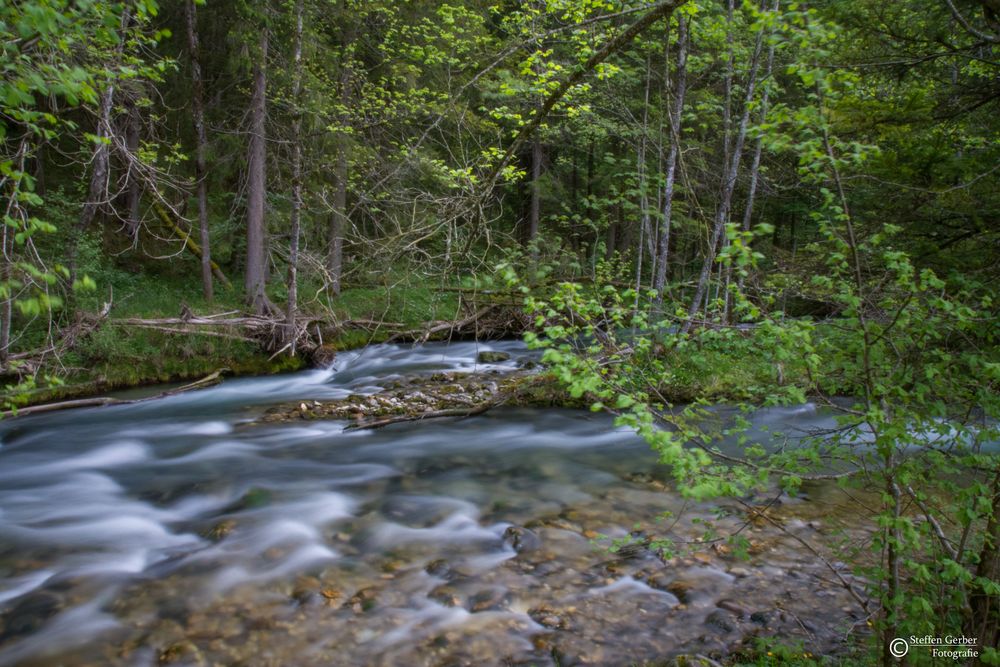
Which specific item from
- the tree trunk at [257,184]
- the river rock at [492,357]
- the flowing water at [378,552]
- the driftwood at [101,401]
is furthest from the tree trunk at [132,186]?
the river rock at [492,357]

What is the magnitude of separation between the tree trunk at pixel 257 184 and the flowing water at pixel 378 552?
14.5ft

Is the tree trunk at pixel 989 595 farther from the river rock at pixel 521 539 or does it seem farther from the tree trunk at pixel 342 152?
the tree trunk at pixel 342 152

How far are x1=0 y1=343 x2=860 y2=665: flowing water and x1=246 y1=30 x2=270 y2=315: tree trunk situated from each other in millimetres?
4409

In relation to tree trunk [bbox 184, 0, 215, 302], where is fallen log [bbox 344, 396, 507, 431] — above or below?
below

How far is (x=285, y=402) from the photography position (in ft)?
36.6

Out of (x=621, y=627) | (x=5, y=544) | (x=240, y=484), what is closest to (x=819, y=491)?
(x=621, y=627)

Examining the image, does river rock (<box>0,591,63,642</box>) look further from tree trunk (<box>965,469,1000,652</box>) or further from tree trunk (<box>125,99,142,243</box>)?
tree trunk (<box>125,99,142,243</box>)

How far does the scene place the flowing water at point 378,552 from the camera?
445cm

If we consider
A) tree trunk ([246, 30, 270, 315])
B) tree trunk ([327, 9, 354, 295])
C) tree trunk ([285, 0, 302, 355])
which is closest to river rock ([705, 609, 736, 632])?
tree trunk ([285, 0, 302, 355])

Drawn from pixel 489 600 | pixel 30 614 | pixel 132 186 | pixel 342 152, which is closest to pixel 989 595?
pixel 489 600

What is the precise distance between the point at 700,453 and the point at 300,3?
37.0 feet

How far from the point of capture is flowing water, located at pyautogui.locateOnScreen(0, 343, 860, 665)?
445 cm

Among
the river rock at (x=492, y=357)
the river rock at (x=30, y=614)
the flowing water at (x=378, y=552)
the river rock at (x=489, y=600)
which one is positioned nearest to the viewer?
the flowing water at (x=378, y=552)

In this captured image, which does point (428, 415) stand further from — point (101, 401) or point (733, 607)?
point (733, 607)
